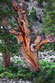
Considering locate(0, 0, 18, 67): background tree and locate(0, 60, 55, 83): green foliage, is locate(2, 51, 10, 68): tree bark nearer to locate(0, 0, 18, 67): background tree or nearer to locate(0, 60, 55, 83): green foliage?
Answer: locate(0, 60, 55, 83): green foliage

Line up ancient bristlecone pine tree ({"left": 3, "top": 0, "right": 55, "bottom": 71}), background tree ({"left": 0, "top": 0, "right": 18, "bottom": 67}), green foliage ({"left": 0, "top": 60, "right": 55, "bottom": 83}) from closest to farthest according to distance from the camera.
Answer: background tree ({"left": 0, "top": 0, "right": 18, "bottom": 67}) → ancient bristlecone pine tree ({"left": 3, "top": 0, "right": 55, "bottom": 71}) → green foliage ({"left": 0, "top": 60, "right": 55, "bottom": 83})

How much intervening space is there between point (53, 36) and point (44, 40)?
463 mm

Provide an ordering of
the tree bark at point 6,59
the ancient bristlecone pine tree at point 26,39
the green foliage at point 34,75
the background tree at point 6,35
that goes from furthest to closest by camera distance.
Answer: the tree bark at point 6,59 → the green foliage at point 34,75 → the ancient bristlecone pine tree at point 26,39 → the background tree at point 6,35

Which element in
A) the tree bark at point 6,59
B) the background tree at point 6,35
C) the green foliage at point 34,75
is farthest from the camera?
the tree bark at point 6,59

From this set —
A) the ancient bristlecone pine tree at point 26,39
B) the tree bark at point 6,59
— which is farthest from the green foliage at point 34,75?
the tree bark at point 6,59

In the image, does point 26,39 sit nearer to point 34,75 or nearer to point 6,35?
point 6,35

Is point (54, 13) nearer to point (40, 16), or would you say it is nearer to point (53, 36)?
point (53, 36)

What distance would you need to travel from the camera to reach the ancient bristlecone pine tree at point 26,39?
885 centimetres

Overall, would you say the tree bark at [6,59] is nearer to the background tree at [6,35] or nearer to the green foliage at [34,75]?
the green foliage at [34,75]

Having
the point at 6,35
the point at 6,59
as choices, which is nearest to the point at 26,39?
the point at 6,35

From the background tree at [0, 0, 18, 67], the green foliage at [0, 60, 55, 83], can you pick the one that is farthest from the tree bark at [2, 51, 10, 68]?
the background tree at [0, 0, 18, 67]

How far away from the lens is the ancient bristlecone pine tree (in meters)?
8.85

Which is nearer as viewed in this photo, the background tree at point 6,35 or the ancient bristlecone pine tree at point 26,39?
the background tree at point 6,35

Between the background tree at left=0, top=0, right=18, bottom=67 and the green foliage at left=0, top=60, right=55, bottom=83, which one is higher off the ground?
the background tree at left=0, top=0, right=18, bottom=67
